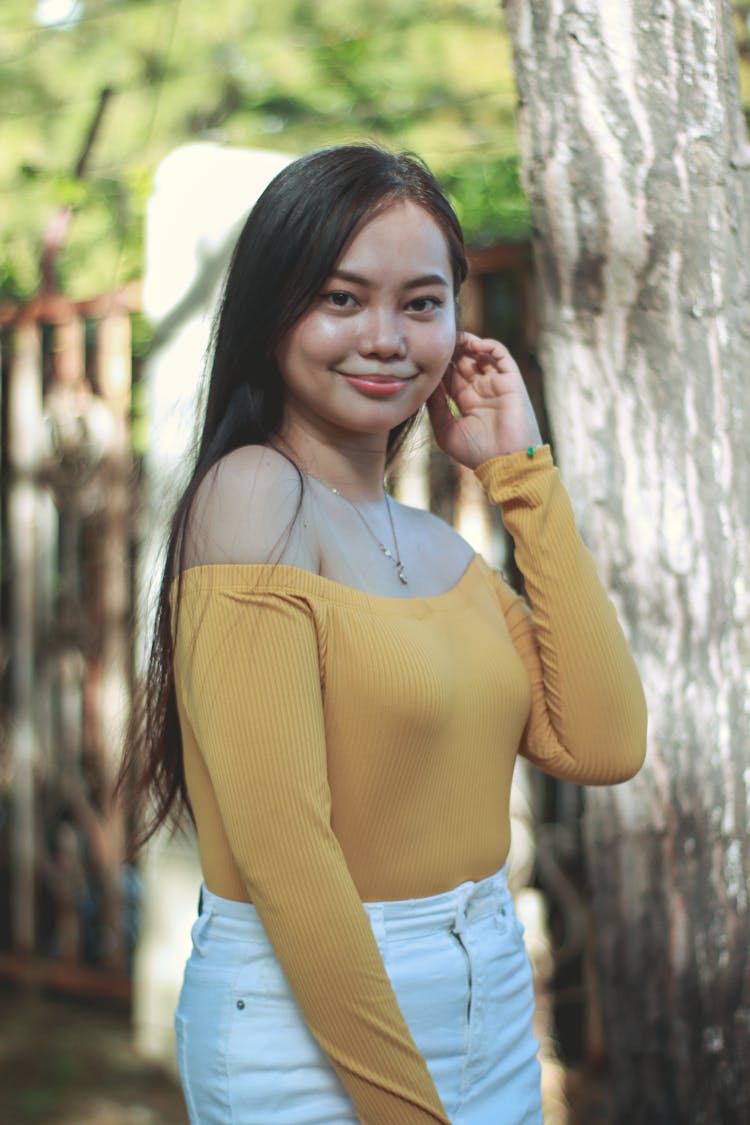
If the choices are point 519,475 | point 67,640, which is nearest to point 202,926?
point 519,475

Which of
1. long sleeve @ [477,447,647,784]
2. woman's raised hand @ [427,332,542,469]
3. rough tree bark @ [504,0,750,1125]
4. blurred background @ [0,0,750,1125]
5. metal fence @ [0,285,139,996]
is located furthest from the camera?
metal fence @ [0,285,139,996]

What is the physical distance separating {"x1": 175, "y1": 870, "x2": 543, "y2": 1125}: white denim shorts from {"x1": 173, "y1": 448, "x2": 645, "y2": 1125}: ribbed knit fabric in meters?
0.04

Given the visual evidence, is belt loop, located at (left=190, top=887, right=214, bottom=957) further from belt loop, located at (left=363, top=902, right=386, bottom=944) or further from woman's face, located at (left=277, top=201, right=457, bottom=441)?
woman's face, located at (left=277, top=201, right=457, bottom=441)

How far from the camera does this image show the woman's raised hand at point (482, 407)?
5.93ft

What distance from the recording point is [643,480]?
6.88 ft

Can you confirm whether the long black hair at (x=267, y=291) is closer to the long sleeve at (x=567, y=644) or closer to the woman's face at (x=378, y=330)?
the woman's face at (x=378, y=330)

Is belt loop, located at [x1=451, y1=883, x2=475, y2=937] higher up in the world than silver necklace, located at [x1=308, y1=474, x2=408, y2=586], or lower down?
lower down

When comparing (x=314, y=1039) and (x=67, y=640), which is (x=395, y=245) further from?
(x=67, y=640)

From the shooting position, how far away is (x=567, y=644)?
1708mm

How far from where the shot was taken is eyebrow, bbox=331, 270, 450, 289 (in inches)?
58.8

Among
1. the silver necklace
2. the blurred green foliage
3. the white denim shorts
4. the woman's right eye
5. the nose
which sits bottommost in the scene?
the white denim shorts

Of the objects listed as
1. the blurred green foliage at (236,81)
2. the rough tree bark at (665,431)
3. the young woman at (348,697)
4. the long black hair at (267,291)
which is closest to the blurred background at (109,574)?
the blurred green foliage at (236,81)

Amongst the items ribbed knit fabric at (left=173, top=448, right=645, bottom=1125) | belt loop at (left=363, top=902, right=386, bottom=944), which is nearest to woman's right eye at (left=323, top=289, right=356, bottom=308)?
ribbed knit fabric at (left=173, top=448, right=645, bottom=1125)

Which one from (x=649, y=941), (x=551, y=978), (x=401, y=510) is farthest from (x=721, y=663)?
(x=551, y=978)
